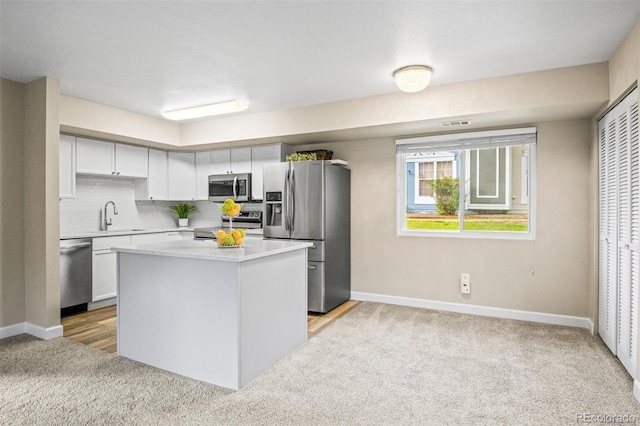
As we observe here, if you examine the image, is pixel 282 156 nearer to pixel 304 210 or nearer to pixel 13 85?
pixel 304 210

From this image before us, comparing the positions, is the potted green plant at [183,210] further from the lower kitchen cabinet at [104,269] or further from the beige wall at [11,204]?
the beige wall at [11,204]

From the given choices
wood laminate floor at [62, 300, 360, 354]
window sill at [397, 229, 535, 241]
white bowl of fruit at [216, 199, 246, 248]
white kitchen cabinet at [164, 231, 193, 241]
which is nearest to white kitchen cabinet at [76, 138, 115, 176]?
white kitchen cabinet at [164, 231, 193, 241]

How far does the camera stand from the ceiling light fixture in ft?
13.8

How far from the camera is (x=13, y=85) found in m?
3.50

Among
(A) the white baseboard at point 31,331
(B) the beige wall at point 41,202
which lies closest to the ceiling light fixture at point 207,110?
(B) the beige wall at point 41,202

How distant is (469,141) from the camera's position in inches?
164

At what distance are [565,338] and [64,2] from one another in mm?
4635

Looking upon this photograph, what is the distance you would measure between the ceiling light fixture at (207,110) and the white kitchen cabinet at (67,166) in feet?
3.60

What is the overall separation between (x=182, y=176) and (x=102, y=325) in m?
2.48

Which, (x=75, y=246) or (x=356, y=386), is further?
(x=75, y=246)

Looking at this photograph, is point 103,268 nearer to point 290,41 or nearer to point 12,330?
point 12,330

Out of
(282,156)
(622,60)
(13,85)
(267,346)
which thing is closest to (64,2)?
(13,85)

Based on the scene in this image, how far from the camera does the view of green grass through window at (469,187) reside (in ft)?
13.6

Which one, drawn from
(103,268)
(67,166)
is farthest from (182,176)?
(103,268)
